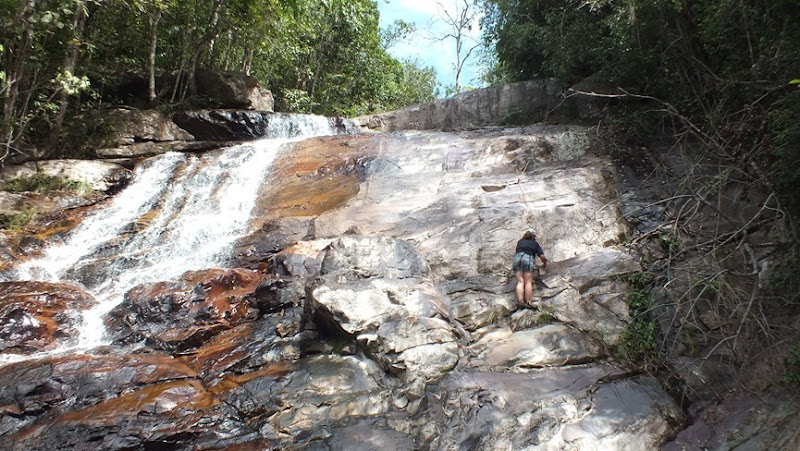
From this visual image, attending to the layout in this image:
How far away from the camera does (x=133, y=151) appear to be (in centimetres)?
1340

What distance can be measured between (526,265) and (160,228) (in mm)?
7730

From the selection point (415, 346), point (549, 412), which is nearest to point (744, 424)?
point (549, 412)

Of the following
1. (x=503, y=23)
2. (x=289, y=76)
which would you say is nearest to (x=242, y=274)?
(x=503, y=23)

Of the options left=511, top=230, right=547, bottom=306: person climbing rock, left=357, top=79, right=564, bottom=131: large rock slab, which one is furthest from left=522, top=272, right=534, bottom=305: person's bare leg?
left=357, top=79, right=564, bottom=131: large rock slab

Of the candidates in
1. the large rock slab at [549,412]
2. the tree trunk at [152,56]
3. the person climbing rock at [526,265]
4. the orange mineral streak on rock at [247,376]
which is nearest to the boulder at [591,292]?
the person climbing rock at [526,265]

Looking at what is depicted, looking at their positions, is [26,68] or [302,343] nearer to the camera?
[302,343]

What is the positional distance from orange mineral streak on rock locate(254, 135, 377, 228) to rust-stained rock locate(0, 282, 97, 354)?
11.6 feet

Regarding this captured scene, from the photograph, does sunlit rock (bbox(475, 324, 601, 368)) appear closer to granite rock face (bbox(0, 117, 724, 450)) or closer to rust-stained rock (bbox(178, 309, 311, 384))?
granite rock face (bbox(0, 117, 724, 450))

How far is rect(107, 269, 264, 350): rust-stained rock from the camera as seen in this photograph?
22.0ft

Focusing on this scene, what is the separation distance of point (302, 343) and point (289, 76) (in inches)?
817

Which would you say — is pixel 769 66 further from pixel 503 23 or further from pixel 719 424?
pixel 503 23

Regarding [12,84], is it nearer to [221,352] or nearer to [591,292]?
[221,352]

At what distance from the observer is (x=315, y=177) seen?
11.9m

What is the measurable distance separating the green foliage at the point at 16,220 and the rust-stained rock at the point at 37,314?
3.08m
